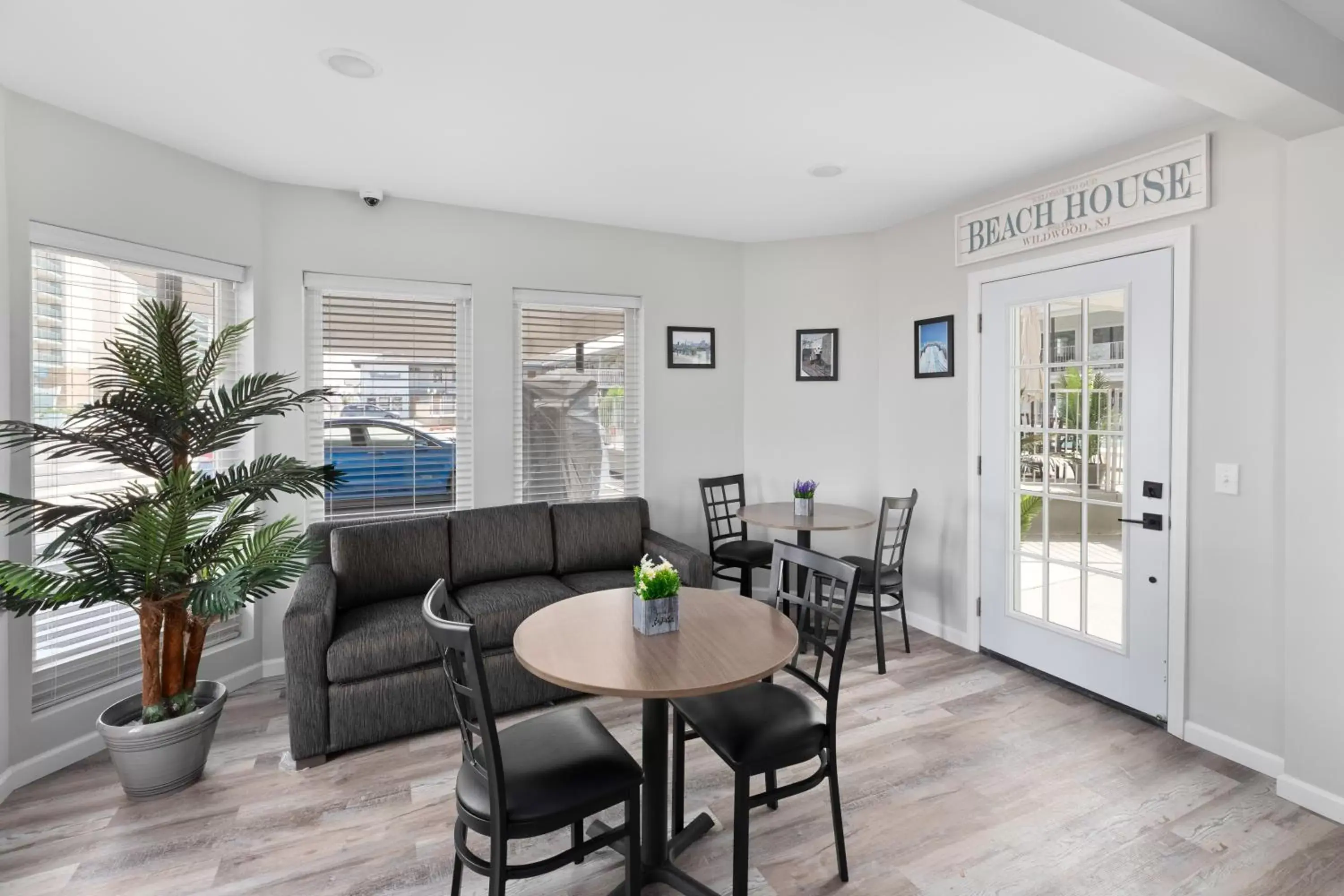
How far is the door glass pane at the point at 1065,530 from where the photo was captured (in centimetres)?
325

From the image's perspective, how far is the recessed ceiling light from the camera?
2211 mm

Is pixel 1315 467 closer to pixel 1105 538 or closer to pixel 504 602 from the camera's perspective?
pixel 1105 538

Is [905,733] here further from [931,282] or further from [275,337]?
[275,337]

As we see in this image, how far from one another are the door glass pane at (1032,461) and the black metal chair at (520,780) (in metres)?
2.70

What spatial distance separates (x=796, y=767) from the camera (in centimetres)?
265

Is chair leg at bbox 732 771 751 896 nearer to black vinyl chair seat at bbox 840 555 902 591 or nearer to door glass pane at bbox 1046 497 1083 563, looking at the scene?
black vinyl chair seat at bbox 840 555 902 591

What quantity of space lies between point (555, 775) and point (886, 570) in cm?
261

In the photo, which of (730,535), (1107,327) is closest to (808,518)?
(730,535)

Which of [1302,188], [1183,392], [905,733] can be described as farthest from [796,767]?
[1302,188]

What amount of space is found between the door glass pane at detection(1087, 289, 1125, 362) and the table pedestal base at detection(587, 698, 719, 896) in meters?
2.62

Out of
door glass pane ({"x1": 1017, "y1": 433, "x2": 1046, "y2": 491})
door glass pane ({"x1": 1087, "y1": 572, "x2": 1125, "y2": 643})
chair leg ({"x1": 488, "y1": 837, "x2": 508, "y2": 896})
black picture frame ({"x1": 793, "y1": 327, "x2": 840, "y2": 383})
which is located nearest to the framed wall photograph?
black picture frame ({"x1": 793, "y1": 327, "x2": 840, "y2": 383})

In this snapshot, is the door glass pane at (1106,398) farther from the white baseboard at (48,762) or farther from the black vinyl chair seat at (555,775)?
the white baseboard at (48,762)

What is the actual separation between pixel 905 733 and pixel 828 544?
1807mm

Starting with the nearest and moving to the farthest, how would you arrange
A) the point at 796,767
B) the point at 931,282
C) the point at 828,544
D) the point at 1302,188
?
the point at 1302,188 → the point at 796,767 → the point at 931,282 → the point at 828,544
